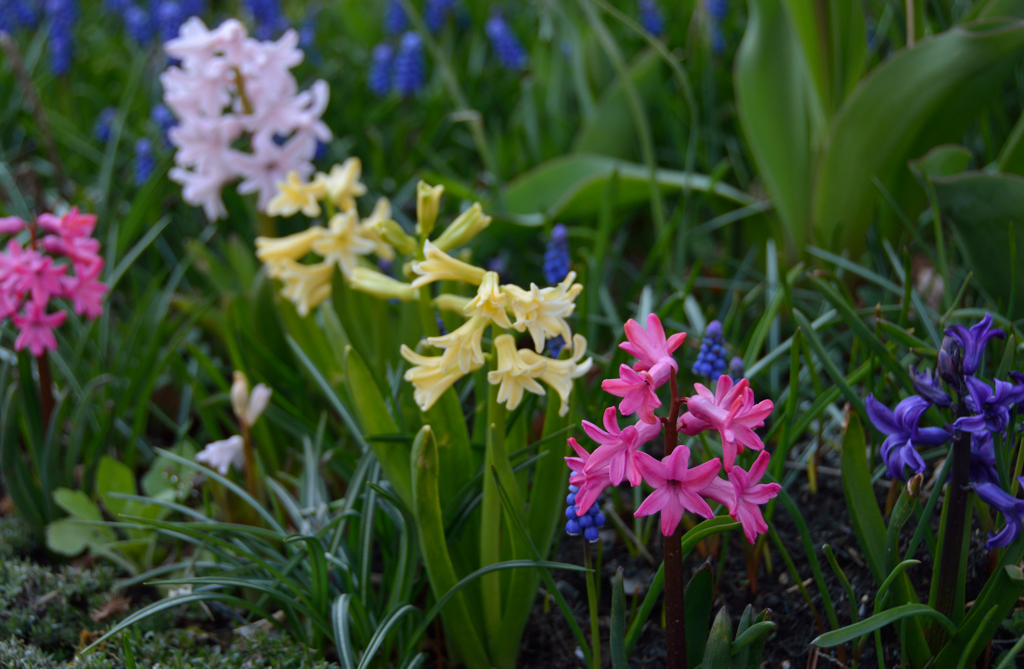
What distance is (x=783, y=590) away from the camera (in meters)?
1.51

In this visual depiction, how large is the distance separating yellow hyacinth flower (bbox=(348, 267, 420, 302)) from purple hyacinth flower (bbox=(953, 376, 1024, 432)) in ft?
2.95

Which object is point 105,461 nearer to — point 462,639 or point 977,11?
point 462,639

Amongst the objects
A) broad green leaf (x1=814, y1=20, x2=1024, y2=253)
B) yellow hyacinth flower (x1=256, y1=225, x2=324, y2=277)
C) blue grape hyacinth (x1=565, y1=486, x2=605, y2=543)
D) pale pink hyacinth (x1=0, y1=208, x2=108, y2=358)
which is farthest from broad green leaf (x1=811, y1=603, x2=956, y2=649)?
pale pink hyacinth (x1=0, y1=208, x2=108, y2=358)

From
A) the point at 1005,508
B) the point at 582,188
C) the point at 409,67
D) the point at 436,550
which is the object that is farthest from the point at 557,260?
the point at 409,67

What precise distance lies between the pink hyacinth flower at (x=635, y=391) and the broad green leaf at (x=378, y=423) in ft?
1.74

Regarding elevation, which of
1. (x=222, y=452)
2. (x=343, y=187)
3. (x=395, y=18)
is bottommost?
(x=222, y=452)

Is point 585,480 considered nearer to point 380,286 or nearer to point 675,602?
point 675,602

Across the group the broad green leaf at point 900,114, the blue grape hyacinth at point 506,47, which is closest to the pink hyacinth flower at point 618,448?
the broad green leaf at point 900,114

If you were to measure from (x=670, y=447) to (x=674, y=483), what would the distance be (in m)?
0.05

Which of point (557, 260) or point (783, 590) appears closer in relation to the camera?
point (783, 590)

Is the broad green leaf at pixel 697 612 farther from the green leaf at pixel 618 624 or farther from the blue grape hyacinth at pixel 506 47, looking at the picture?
the blue grape hyacinth at pixel 506 47

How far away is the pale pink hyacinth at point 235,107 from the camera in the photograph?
6.85ft

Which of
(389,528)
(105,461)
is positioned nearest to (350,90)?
(105,461)

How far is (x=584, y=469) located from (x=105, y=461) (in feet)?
4.18
